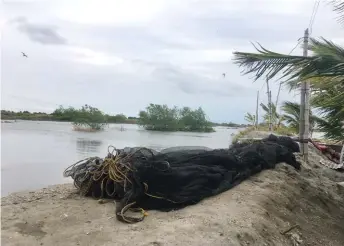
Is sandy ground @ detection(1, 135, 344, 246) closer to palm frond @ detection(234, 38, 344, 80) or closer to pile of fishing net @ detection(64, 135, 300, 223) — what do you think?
pile of fishing net @ detection(64, 135, 300, 223)

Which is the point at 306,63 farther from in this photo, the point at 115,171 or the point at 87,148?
the point at 87,148

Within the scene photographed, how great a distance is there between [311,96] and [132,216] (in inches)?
301

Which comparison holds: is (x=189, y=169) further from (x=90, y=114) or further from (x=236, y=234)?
(x=90, y=114)

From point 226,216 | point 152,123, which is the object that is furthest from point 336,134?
point 152,123

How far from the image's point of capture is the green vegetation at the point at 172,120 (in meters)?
62.4

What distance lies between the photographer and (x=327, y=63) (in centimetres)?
651

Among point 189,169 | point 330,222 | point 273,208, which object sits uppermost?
point 189,169

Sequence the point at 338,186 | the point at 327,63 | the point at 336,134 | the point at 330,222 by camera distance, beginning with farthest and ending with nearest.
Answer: the point at 336,134, the point at 338,186, the point at 330,222, the point at 327,63

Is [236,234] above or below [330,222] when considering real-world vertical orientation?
above

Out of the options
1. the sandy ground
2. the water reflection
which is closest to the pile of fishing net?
the sandy ground

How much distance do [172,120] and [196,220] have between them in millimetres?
59152

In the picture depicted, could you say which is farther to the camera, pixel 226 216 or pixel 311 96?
pixel 311 96

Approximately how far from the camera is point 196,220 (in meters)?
4.68

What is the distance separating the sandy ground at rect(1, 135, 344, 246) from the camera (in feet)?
14.1
